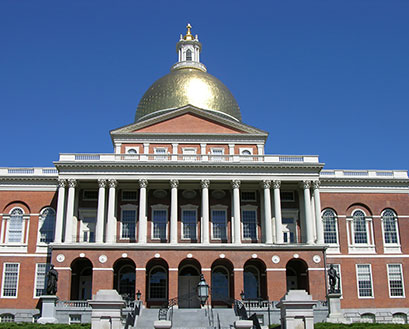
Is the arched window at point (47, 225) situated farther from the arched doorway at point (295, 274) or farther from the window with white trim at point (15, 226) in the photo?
the arched doorway at point (295, 274)

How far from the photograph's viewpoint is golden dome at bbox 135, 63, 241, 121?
2272 inches

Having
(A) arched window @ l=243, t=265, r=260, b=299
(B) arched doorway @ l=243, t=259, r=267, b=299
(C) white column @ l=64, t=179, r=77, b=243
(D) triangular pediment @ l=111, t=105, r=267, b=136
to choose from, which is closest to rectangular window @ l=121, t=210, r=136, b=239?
(C) white column @ l=64, t=179, r=77, b=243

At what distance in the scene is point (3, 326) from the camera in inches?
1160

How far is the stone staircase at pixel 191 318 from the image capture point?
38319 mm

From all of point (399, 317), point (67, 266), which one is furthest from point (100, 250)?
point (399, 317)

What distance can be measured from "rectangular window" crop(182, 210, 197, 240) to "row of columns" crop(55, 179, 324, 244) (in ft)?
7.51

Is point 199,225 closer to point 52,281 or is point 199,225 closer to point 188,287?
point 188,287

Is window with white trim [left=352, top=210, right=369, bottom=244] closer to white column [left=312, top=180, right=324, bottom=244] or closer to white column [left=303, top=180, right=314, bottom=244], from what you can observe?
white column [left=312, top=180, right=324, bottom=244]

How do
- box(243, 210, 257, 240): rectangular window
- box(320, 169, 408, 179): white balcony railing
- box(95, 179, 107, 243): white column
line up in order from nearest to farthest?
1. box(95, 179, 107, 243): white column
2. box(243, 210, 257, 240): rectangular window
3. box(320, 169, 408, 179): white balcony railing

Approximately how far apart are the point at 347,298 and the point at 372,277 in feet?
9.83

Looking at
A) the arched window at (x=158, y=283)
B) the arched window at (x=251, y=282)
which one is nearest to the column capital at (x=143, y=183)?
the arched window at (x=158, y=283)

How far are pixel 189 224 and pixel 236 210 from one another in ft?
14.9

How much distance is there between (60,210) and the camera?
4791 cm

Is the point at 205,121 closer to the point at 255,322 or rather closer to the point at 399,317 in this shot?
the point at 399,317
